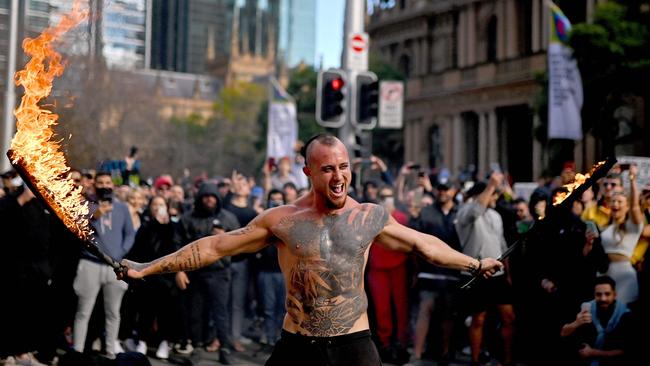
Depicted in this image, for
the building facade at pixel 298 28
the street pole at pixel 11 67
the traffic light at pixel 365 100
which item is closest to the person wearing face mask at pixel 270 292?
the traffic light at pixel 365 100

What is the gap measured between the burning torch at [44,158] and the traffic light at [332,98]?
9190 millimetres

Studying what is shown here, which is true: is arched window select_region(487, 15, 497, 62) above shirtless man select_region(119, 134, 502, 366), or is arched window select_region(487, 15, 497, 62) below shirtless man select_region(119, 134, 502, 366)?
above

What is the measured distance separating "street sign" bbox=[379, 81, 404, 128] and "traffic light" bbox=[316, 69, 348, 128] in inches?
31.1

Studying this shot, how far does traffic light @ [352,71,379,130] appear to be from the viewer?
14.9 m

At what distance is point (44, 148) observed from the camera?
5238mm

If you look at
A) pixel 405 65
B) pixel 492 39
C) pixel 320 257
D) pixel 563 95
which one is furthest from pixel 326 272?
pixel 405 65

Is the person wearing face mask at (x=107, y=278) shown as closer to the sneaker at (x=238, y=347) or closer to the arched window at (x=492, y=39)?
the sneaker at (x=238, y=347)

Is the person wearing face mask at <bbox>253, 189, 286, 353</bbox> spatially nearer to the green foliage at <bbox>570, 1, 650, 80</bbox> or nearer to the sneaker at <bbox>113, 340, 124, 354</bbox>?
the sneaker at <bbox>113, 340, 124, 354</bbox>

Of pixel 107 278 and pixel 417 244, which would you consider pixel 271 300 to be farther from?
pixel 417 244

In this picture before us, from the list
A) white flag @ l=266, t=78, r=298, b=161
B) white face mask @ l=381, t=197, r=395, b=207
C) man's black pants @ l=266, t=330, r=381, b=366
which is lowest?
man's black pants @ l=266, t=330, r=381, b=366

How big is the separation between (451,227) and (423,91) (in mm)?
40510

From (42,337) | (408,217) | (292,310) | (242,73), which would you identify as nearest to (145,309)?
(42,337)

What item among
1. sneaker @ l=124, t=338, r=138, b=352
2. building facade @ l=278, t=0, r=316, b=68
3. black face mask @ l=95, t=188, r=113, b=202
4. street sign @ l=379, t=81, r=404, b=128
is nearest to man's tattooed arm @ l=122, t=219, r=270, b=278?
black face mask @ l=95, t=188, r=113, b=202

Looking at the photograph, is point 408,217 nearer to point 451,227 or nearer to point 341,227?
point 451,227
